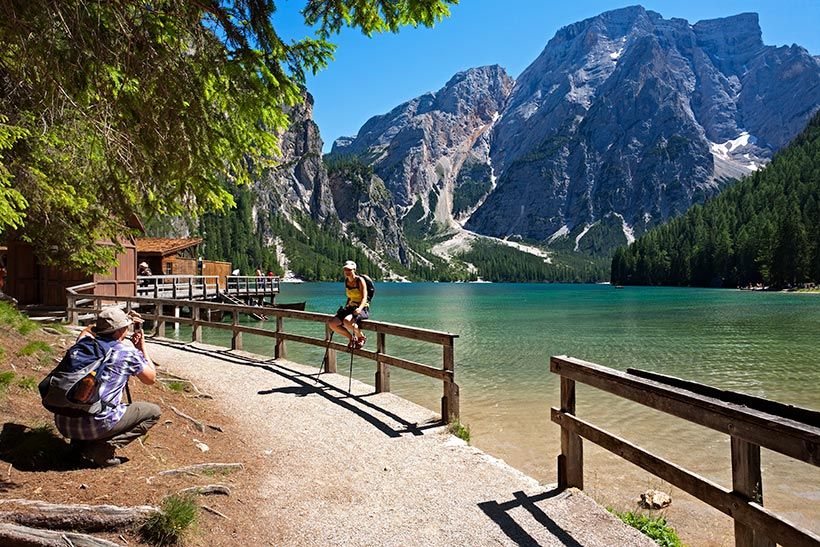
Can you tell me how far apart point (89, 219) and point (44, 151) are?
362 centimetres

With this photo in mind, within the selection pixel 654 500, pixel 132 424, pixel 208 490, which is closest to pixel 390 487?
pixel 208 490

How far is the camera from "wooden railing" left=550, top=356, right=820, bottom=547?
3.15 meters

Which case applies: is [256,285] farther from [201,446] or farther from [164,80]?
[164,80]

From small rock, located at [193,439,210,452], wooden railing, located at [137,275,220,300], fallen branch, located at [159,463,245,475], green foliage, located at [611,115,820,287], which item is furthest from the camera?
green foliage, located at [611,115,820,287]

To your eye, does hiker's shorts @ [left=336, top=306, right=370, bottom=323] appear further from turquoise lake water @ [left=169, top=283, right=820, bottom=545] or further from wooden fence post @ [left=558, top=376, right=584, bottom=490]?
wooden fence post @ [left=558, top=376, right=584, bottom=490]

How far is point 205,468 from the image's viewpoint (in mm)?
5516

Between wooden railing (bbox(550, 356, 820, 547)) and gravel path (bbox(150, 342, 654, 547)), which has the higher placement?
wooden railing (bbox(550, 356, 820, 547))

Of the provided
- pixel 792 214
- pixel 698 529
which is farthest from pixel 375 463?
pixel 792 214

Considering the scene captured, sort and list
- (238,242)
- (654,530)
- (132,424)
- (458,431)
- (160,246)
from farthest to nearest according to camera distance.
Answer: (238,242)
(160,246)
(458,431)
(654,530)
(132,424)

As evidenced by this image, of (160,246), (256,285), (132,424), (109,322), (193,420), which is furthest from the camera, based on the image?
(256,285)

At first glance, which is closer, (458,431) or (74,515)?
(74,515)

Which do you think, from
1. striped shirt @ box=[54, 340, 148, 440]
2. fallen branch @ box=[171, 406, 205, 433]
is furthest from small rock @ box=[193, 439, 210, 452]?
striped shirt @ box=[54, 340, 148, 440]

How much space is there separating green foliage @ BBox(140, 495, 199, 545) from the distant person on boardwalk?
552 cm

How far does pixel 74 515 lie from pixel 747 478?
190 inches
